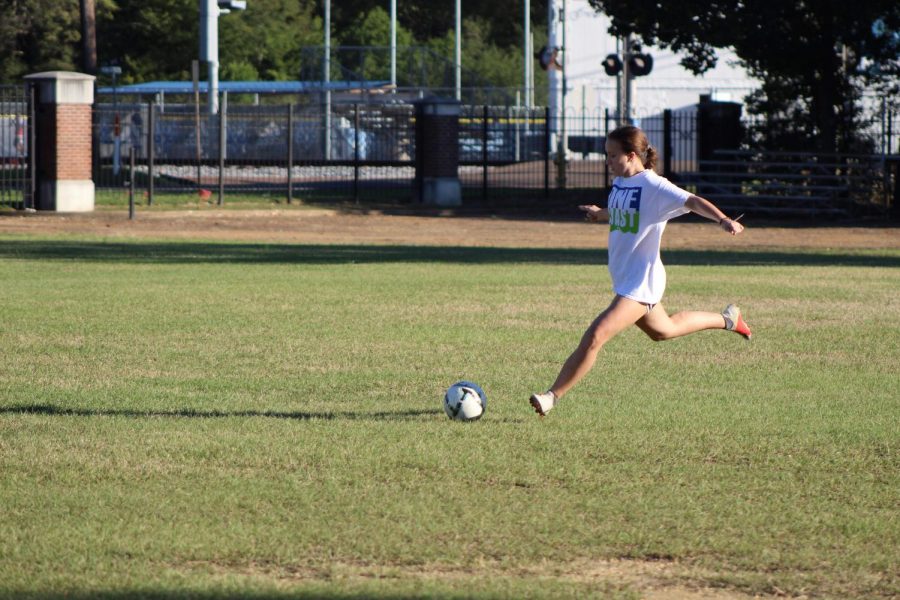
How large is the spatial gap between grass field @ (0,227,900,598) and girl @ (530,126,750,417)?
40cm

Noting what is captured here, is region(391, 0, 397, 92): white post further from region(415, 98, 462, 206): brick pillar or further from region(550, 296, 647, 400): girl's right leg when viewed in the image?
region(550, 296, 647, 400): girl's right leg

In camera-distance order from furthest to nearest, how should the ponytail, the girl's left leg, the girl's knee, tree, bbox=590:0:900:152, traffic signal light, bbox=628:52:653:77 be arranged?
traffic signal light, bbox=628:52:653:77
tree, bbox=590:0:900:152
the girl's knee
the girl's left leg
the ponytail

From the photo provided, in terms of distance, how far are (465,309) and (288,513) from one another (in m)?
7.96

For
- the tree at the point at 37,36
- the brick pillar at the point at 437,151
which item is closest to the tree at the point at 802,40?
the brick pillar at the point at 437,151

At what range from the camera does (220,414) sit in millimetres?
8398

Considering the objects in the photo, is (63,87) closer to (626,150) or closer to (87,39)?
(87,39)

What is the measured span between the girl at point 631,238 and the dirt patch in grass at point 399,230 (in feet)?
52.7

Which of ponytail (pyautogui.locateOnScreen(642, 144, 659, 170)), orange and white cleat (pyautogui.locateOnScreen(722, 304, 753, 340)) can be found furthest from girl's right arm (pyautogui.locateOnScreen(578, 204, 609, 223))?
orange and white cleat (pyautogui.locateOnScreen(722, 304, 753, 340))

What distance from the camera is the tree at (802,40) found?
31609 mm

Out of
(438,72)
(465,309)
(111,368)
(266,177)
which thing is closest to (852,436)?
(111,368)

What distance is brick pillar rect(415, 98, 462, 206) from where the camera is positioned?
34000 mm

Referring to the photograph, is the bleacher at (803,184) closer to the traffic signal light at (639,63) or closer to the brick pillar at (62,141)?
the traffic signal light at (639,63)

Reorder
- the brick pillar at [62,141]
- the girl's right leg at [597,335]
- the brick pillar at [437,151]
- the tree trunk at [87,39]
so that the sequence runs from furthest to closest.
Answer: the tree trunk at [87,39]
the brick pillar at [437,151]
the brick pillar at [62,141]
the girl's right leg at [597,335]

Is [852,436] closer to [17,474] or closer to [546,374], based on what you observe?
[546,374]
